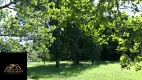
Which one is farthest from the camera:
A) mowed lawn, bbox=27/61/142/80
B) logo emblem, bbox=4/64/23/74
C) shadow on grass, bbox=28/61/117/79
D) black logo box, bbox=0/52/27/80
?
shadow on grass, bbox=28/61/117/79

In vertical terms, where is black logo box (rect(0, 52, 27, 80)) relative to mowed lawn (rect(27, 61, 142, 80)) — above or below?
above

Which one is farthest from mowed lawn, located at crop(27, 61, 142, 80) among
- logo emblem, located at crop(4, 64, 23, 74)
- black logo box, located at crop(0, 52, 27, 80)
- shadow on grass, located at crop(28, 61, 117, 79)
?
logo emblem, located at crop(4, 64, 23, 74)

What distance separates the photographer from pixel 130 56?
745 centimetres

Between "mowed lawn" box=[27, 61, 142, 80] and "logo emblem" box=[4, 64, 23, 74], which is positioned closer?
"logo emblem" box=[4, 64, 23, 74]

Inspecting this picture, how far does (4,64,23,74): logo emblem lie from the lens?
258 inches

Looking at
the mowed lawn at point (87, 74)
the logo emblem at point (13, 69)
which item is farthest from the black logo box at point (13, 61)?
the mowed lawn at point (87, 74)

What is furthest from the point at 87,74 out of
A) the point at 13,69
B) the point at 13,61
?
the point at 13,69

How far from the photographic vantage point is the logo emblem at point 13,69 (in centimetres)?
655

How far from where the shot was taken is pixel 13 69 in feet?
21.6

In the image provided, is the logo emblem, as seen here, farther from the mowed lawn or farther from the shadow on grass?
the shadow on grass

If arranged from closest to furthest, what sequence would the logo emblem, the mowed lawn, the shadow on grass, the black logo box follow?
the logo emblem < the black logo box < the mowed lawn < the shadow on grass

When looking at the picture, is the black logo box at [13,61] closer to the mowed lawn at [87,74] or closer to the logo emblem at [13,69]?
the logo emblem at [13,69]

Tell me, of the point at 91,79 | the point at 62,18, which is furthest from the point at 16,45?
the point at 62,18

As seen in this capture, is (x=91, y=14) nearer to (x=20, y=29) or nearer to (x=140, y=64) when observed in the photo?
(x=140, y=64)
